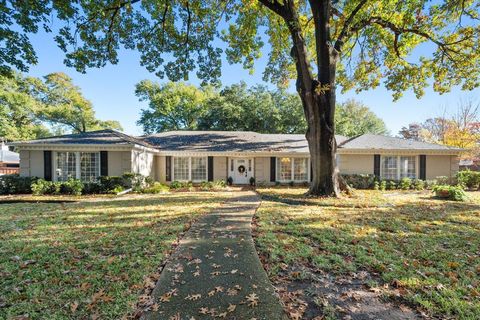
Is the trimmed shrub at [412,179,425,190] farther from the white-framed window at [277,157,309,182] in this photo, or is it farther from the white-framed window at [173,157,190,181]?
the white-framed window at [173,157,190,181]

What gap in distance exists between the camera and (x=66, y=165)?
544 inches

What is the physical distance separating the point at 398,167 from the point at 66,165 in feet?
73.9

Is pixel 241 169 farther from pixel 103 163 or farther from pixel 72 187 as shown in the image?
pixel 72 187

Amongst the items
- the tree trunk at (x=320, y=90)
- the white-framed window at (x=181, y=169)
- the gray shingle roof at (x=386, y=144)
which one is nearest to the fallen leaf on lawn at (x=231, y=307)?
the tree trunk at (x=320, y=90)

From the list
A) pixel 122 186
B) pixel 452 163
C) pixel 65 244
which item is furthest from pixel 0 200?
pixel 452 163

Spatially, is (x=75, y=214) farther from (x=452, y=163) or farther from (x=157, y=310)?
(x=452, y=163)

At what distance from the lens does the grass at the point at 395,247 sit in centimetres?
329

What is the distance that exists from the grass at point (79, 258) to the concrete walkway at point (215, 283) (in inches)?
16.7

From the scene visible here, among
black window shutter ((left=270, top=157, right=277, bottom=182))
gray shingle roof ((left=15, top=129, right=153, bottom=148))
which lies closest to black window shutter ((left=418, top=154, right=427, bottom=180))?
black window shutter ((left=270, top=157, right=277, bottom=182))

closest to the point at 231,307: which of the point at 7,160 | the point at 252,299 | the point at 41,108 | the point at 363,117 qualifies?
the point at 252,299

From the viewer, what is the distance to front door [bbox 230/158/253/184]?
17.5 metres

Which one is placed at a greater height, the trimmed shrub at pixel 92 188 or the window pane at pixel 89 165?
the window pane at pixel 89 165

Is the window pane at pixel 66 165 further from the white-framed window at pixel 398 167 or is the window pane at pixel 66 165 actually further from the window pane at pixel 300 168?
the white-framed window at pixel 398 167

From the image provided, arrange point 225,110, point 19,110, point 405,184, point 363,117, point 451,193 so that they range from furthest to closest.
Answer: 1. point 363,117
2. point 19,110
3. point 225,110
4. point 405,184
5. point 451,193
